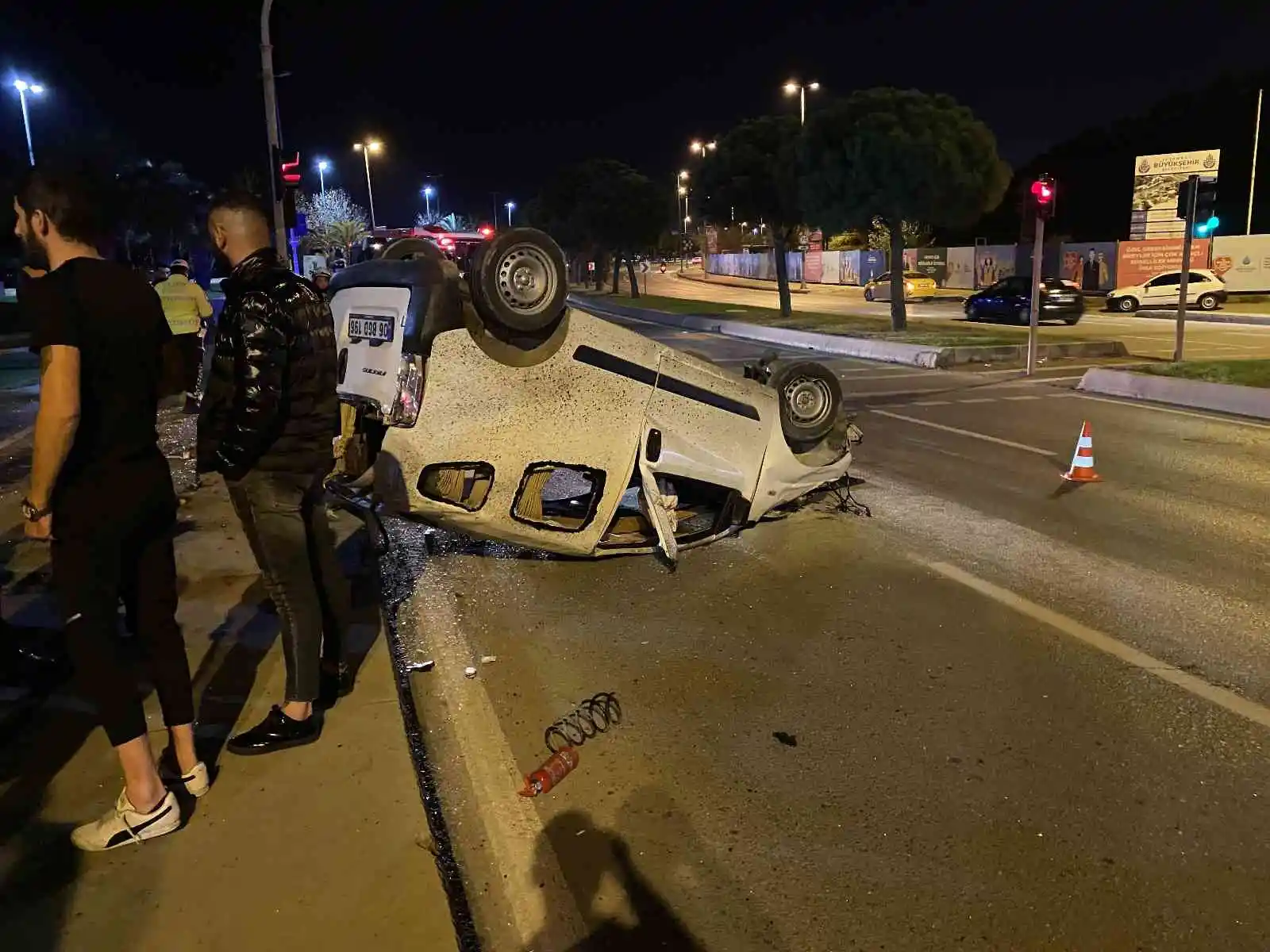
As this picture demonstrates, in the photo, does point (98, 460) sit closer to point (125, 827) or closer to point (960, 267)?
point (125, 827)

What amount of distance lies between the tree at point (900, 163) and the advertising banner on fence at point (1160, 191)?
21.3 m

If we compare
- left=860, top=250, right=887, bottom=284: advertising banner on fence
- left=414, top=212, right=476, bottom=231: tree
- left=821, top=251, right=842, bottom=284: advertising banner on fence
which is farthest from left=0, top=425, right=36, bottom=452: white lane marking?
left=414, top=212, right=476, bottom=231: tree

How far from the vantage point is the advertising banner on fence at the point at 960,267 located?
5012 cm

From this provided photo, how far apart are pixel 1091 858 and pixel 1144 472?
642 centimetres

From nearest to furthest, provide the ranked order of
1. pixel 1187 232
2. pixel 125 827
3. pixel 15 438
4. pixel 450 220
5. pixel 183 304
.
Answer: pixel 125 827
pixel 183 304
pixel 15 438
pixel 1187 232
pixel 450 220

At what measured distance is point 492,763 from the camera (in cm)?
388

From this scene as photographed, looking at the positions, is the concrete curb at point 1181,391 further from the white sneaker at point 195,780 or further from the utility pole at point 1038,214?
the white sneaker at point 195,780

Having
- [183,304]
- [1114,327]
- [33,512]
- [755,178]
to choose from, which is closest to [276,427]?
[33,512]

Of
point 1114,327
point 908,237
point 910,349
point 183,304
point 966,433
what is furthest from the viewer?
point 908,237

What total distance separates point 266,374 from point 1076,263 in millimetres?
44328

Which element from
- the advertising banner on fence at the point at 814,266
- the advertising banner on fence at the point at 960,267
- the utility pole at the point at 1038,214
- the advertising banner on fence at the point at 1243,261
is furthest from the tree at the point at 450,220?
the utility pole at the point at 1038,214

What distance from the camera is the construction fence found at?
3691cm

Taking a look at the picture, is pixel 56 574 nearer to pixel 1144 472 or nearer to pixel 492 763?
pixel 492 763

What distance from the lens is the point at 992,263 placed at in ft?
159
